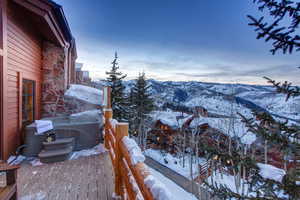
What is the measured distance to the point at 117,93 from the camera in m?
11.4

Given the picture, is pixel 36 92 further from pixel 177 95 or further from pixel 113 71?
pixel 177 95

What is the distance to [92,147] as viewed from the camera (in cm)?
432

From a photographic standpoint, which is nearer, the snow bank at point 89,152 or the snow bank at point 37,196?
the snow bank at point 37,196

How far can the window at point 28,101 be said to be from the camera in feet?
13.9

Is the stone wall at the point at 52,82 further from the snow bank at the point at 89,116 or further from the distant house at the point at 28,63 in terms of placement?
the snow bank at the point at 89,116

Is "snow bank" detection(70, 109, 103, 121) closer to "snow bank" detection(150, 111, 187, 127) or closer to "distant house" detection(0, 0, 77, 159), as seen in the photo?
"distant house" detection(0, 0, 77, 159)

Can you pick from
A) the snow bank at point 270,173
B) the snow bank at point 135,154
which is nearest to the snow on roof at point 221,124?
the snow bank at point 270,173

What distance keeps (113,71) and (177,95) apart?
16.0m

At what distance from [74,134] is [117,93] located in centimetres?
745

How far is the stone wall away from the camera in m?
5.43

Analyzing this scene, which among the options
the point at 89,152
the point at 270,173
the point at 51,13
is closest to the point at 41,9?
the point at 51,13

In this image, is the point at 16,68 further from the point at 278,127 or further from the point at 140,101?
the point at 140,101

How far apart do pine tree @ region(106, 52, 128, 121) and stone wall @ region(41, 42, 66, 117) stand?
17.6 ft

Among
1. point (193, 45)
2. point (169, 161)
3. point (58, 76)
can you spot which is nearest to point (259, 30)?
point (58, 76)
